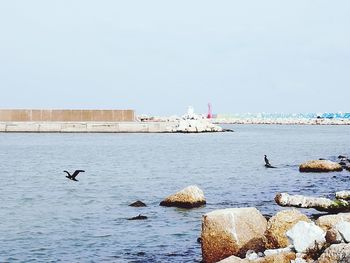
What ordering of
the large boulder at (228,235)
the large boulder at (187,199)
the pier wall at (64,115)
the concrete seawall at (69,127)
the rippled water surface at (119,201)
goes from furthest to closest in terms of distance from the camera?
the concrete seawall at (69,127), the pier wall at (64,115), the large boulder at (187,199), the rippled water surface at (119,201), the large boulder at (228,235)

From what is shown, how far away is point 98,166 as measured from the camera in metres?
51.0

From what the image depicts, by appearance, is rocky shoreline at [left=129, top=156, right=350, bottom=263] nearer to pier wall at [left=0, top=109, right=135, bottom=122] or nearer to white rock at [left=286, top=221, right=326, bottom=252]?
white rock at [left=286, top=221, right=326, bottom=252]

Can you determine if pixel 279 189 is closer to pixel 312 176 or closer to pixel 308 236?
pixel 312 176

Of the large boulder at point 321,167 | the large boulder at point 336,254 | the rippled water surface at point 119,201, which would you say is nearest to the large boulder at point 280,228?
the large boulder at point 336,254

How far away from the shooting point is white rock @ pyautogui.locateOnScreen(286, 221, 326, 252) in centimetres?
1216

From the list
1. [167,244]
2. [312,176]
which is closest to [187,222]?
[167,244]

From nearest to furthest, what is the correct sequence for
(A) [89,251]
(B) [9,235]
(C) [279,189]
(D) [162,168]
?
(A) [89,251] < (B) [9,235] < (C) [279,189] < (D) [162,168]

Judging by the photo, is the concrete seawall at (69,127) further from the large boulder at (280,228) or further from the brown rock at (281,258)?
the brown rock at (281,258)

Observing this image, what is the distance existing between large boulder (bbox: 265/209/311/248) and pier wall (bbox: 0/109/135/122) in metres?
102

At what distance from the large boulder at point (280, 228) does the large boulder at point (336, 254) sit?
8.21 feet

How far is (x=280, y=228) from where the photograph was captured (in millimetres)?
13789

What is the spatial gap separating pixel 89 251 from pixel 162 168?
102 feet

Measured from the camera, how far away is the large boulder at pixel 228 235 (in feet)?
47.8

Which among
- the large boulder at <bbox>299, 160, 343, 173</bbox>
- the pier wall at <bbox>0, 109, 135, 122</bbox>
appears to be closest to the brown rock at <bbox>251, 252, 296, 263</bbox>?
the large boulder at <bbox>299, 160, 343, 173</bbox>
